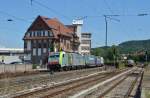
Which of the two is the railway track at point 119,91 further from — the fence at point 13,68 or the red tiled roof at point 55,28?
the red tiled roof at point 55,28

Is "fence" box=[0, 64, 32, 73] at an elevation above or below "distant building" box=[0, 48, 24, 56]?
below

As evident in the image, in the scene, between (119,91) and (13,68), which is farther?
(13,68)

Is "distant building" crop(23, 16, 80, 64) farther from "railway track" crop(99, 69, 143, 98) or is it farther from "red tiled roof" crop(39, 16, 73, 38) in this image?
"railway track" crop(99, 69, 143, 98)

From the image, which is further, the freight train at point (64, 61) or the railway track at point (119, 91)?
Result: the freight train at point (64, 61)

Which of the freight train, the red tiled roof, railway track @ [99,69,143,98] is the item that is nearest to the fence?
the freight train

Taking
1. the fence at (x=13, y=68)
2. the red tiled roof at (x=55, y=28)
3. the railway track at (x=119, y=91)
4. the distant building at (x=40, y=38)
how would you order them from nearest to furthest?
the railway track at (x=119, y=91) → the fence at (x=13, y=68) → the distant building at (x=40, y=38) → the red tiled roof at (x=55, y=28)

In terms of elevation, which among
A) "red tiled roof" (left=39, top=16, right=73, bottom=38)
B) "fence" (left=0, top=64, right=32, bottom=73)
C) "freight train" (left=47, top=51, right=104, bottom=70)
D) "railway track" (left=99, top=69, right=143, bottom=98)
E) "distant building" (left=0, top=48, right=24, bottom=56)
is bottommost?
"railway track" (left=99, top=69, right=143, bottom=98)

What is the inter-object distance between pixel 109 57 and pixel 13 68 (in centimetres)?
13402

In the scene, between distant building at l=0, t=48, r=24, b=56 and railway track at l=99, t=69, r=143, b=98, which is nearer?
railway track at l=99, t=69, r=143, b=98

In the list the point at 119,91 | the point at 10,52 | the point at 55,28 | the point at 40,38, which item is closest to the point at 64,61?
the point at 119,91

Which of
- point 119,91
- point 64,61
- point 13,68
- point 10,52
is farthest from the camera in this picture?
point 10,52

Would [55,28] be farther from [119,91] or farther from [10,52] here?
[119,91]

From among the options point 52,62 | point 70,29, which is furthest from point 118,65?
point 70,29

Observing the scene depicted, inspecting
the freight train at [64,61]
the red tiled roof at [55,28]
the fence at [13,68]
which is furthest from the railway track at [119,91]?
the red tiled roof at [55,28]
